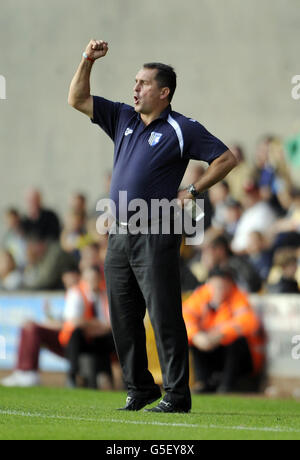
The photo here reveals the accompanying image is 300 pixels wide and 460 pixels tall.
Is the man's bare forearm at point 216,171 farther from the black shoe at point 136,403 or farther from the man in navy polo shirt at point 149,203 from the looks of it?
the black shoe at point 136,403

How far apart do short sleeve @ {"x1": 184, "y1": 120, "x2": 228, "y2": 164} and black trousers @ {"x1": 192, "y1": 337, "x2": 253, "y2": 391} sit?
4.99 m

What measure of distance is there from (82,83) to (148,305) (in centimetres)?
172

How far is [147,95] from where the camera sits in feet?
23.8

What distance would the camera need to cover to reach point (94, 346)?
12.6 meters

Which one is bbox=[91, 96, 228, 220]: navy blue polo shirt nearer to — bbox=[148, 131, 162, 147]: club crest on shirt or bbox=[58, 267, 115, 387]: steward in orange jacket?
bbox=[148, 131, 162, 147]: club crest on shirt

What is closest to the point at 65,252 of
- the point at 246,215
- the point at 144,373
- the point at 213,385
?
the point at 246,215

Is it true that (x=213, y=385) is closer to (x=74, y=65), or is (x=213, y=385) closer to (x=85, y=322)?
(x=85, y=322)

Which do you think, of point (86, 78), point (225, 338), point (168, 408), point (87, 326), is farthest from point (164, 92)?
point (87, 326)

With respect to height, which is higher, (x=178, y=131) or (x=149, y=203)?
(x=178, y=131)

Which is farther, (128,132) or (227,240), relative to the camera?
(227,240)

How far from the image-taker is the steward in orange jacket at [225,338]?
11727mm

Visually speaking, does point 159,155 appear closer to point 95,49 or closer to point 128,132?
point 128,132

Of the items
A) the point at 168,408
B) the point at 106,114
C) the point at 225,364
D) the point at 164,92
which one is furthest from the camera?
the point at 225,364

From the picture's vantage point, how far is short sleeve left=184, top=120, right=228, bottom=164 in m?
7.12
